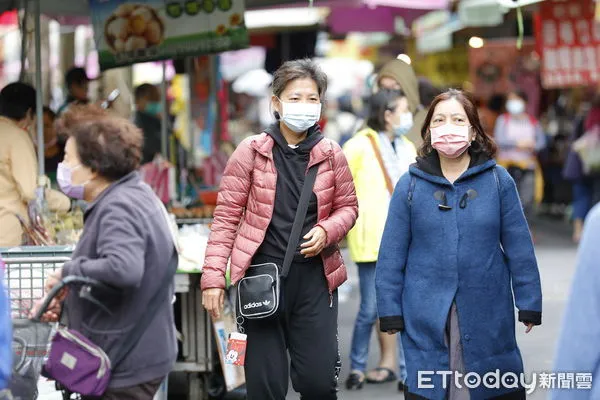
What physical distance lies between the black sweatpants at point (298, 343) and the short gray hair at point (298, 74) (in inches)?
35.2

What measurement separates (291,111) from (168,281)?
1439 millimetres

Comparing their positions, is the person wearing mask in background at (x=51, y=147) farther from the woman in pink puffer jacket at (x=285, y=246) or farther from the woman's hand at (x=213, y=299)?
the woman's hand at (x=213, y=299)

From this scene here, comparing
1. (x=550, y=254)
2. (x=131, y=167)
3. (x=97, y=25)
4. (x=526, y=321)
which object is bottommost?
(x=550, y=254)

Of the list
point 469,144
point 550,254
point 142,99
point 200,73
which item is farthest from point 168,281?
point 550,254

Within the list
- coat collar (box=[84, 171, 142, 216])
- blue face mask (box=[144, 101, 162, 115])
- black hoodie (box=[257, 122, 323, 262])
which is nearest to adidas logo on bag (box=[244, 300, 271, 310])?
black hoodie (box=[257, 122, 323, 262])

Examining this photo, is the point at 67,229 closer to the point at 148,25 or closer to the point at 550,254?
the point at 148,25

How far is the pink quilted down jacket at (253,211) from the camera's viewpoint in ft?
19.9

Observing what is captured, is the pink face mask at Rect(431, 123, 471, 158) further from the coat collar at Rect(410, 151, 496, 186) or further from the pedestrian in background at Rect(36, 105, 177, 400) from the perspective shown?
the pedestrian in background at Rect(36, 105, 177, 400)

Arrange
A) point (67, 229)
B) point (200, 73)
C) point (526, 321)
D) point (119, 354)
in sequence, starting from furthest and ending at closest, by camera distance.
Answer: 1. point (200, 73)
2. point (67, 229)
3. point (526, 321)
4. point (119, 354)

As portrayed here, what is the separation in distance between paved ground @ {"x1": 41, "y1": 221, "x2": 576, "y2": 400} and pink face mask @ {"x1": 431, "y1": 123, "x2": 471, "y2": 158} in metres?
2.50

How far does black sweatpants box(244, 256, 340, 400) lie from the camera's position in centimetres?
611

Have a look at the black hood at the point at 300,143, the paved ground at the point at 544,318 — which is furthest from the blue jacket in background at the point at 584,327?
the paved ground at the point at 544,318

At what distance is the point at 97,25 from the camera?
30.5 feet

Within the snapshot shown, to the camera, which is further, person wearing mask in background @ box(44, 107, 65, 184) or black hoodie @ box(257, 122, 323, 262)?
person wearing mask in background @ box(44, 107, 65, 184)
